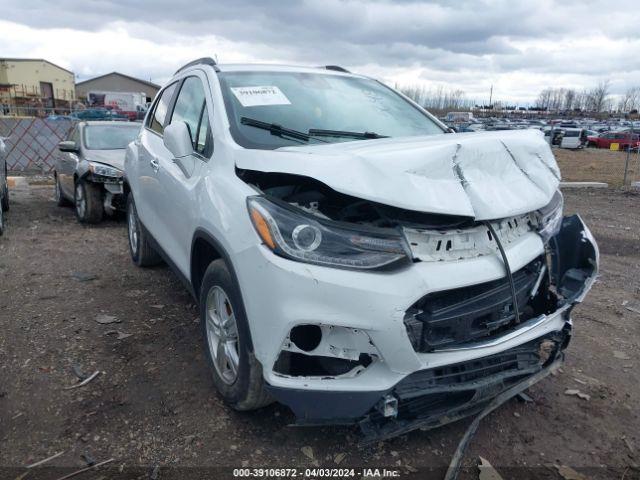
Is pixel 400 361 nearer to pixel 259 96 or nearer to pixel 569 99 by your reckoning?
pixel 259 96

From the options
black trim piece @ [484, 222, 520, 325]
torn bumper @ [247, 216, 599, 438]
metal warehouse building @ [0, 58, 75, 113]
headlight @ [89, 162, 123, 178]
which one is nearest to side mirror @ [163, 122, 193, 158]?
torn bumper @ [247, 216, 599, 438]

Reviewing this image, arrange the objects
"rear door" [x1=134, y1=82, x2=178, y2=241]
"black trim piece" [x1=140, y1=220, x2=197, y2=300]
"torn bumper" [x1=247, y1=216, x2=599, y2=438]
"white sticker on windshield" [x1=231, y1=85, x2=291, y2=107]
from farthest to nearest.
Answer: "rear door" [x1=134, y1=82, x2=178, y2=241] → "black trim piece" [x1=140, y1=220, x2=197, y2=300] → "white sticker on windshield" [x1=231, y1=85, x2=291, y2=107] → "torn bumper" [x1=247, y1=216, x2=599, y2=438]

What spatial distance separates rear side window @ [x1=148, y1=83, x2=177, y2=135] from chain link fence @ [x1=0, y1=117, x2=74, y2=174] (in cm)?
1264

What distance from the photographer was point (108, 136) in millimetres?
8414

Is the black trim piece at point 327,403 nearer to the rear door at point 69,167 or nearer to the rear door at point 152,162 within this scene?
the rear door at point 152,162

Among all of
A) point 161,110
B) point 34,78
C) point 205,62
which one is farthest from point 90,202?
point 34,78

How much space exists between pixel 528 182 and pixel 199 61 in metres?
2.63

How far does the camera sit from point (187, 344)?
3717mm

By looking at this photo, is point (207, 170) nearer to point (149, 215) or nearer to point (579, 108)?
point (149, 215)

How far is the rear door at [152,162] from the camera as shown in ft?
13.4

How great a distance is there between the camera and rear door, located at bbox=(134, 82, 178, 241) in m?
4.07

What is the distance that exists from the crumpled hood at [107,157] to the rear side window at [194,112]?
151 inches

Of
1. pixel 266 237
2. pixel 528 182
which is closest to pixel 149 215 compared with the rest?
pixel 266 237

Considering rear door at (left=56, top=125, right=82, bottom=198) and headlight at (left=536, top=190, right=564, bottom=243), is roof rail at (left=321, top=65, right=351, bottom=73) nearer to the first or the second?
headlight at (left=536, top=190, right=564, bottom=243)
